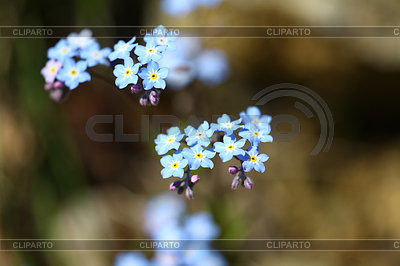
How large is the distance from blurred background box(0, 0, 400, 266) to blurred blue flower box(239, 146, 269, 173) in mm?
1011

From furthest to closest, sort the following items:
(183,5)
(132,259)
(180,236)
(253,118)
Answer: (183,5) < (132,259) < (180,236) < (253,118)

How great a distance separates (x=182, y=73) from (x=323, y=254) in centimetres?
176

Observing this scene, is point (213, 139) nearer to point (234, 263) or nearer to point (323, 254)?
point (234, 263)

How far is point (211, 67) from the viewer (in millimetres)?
2580

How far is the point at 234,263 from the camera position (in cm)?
220

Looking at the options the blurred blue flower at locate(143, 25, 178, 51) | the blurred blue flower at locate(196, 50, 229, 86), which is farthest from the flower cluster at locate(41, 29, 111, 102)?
the blurred blue flower at locate(196, 50, 229, 86)

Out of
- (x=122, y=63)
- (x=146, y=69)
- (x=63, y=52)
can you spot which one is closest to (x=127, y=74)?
(x=146, y=69)

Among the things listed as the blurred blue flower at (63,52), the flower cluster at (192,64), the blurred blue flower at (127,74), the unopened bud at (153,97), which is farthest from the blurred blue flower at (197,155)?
the flower cluster at (192,64)

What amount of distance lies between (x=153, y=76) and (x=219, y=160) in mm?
1324

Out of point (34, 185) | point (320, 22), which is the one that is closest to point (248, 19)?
point (320, 22)

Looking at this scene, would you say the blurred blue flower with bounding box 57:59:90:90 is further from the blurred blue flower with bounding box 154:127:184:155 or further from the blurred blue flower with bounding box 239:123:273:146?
the blurred blue flower with bounding box 239:123:273:146

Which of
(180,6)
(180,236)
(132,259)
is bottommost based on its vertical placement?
(132,259)

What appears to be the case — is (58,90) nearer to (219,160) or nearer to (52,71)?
(52,71)

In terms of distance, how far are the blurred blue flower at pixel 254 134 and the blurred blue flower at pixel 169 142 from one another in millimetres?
252
